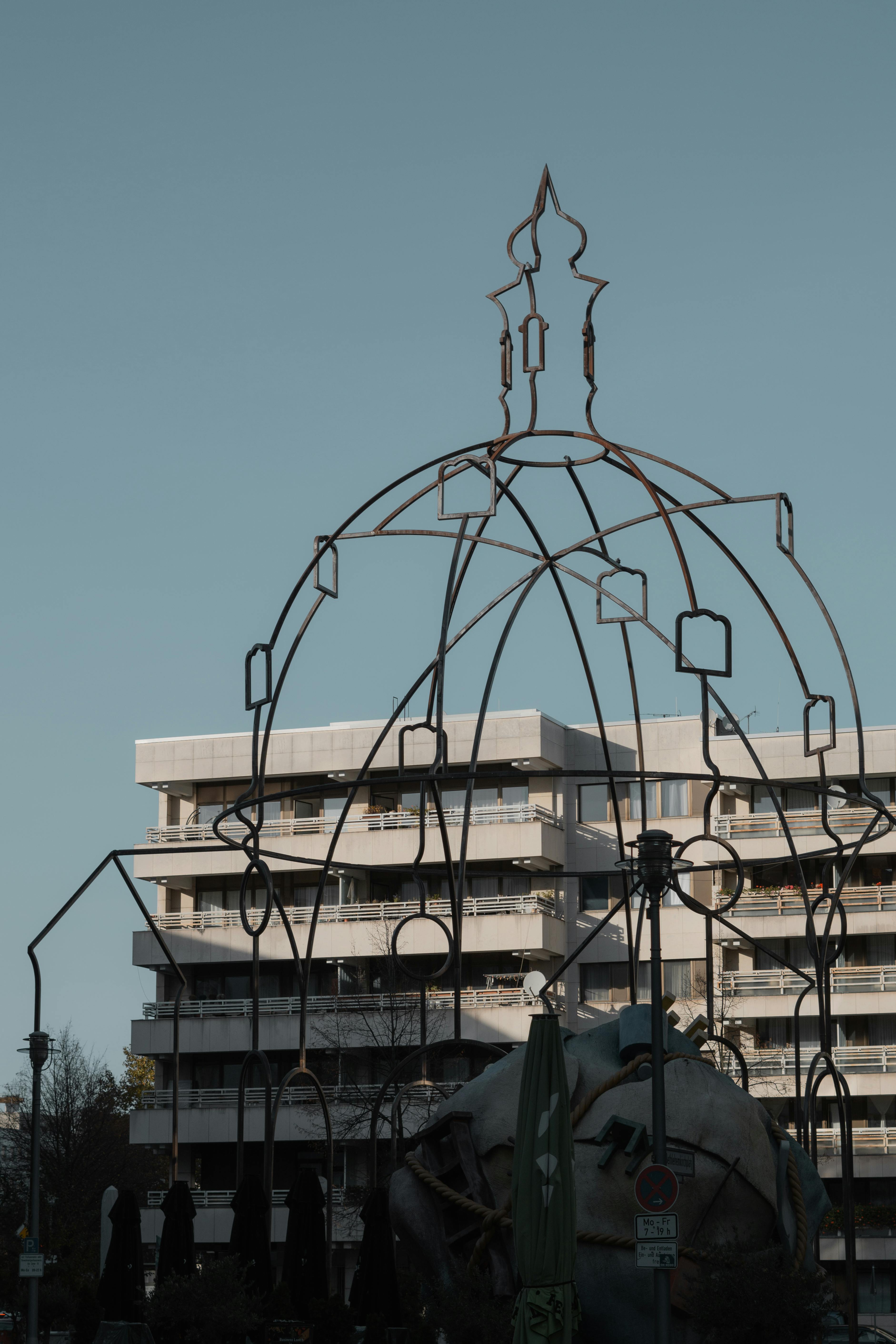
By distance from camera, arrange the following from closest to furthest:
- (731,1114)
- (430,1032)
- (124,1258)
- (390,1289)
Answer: (731,1114)
(390,1289)
(124,1258)
(430,1032)

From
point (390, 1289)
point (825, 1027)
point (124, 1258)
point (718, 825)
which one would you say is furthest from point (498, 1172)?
point (718, 825)

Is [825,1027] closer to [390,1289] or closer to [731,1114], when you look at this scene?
[731,1114]

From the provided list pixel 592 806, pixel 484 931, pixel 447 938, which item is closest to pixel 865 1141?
pixel 484 931

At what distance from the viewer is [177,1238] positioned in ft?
51.9

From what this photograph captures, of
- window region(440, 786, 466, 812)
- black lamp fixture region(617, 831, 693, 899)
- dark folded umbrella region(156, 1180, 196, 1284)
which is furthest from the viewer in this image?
window region(440, 786, 466, 812)

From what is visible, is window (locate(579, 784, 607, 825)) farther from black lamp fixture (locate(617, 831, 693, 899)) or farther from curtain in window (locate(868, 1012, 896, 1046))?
black lamp fixture (locate(617, 831, 693, 899))

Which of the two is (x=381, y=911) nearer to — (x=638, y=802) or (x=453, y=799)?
(x=453, y=799)

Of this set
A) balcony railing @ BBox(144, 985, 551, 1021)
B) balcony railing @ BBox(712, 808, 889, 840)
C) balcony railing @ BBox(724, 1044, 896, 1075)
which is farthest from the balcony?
balcony railing @ BBox(144, 985, 551, 1021)

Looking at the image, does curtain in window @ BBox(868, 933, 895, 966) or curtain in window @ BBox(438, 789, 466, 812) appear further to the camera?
curtain in window @ BBox(438, 789, 466, 812)

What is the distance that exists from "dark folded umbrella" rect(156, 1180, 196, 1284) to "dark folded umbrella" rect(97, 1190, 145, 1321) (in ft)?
0.68

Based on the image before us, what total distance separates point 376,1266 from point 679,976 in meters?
45.6

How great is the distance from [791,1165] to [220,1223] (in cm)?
4730

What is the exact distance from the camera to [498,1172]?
46.0ft

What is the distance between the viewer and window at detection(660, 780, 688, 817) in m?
63.5
